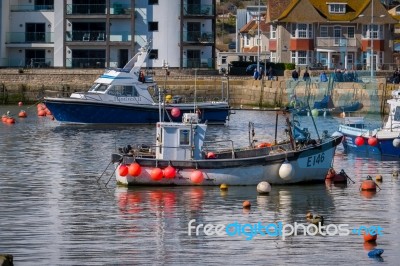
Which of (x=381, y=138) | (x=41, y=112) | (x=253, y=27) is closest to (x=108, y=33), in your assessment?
(x=41, y=112)

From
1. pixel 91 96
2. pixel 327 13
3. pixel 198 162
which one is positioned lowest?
pixel 198 162

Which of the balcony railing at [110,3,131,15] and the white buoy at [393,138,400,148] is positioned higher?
the balcony railing at [110,3,131,15]

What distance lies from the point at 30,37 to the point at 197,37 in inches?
448

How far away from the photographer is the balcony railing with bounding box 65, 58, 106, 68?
273 feet

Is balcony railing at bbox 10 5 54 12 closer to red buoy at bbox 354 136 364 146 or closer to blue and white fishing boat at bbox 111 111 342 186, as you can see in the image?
red buoy at bbox 354 136 364 146

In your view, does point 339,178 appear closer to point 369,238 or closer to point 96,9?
point 369,238

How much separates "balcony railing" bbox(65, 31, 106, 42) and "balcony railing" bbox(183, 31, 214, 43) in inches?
216

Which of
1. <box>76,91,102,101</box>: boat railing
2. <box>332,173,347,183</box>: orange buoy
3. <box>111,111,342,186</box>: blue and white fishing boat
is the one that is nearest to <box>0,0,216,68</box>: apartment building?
<box>76,91,102,101</box>: boat railing

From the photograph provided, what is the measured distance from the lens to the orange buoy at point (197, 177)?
32.8 meters

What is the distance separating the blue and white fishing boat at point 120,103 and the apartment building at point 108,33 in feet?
81.1

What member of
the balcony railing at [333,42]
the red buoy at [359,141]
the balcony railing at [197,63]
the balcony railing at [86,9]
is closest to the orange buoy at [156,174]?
the red buoy at [359,141]

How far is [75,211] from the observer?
3045 cm

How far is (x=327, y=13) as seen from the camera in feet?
312

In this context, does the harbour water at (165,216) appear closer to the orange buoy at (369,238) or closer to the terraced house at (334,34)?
the orange buoy at (369,238)
